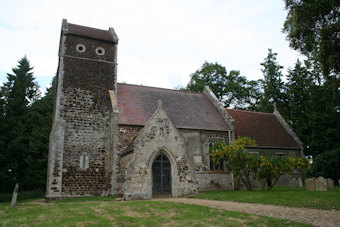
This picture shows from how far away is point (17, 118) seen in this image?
37.2 m

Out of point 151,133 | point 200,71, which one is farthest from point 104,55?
point 200,71

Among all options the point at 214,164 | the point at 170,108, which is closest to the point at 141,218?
the point at 214,164

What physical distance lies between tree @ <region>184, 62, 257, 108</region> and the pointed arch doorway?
2380 centimetres

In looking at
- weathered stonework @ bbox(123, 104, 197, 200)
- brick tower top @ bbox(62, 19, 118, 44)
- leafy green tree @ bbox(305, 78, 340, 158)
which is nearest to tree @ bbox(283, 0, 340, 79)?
weathered stonework @ bbox(123, 104, 197, 200)

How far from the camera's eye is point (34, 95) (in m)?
43.0

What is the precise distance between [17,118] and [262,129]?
29899mm

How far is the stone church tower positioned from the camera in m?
21.0

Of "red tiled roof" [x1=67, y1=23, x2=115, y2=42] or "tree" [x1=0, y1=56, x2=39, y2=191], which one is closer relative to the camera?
"red tiled roof" [x1=67, y1=23, x2=115, y2=42]

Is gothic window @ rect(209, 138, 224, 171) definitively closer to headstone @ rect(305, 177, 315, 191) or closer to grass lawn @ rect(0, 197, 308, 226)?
headstone @ rect(305, 177, 315, 191)

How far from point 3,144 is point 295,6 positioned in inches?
1324

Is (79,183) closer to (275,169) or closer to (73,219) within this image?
(73,219)

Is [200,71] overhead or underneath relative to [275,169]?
overhead

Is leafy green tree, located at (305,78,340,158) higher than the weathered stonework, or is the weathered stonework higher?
leafy green tree, located at (305,78,340,158)

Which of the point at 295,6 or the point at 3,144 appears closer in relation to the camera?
the point at 295,6
